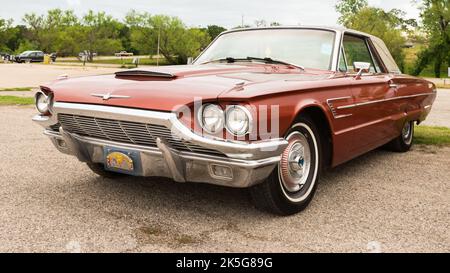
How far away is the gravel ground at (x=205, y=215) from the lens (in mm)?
2797

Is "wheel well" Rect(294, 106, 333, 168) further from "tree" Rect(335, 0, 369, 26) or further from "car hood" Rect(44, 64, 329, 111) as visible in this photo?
"tree" Rect(335, 0, 369, 26)

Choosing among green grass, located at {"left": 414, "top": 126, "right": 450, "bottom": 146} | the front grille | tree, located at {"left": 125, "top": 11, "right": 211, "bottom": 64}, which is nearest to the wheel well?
the front grille

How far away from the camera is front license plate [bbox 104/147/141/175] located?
10.0ft

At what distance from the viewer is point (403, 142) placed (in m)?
5.79

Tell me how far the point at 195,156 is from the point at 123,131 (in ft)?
1.75

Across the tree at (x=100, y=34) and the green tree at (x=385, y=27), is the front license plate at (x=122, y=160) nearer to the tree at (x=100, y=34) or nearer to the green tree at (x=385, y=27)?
the green tree at (x=385, y=27)

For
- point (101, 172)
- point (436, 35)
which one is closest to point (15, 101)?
point (101, 172)

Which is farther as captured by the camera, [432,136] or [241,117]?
[432,136]

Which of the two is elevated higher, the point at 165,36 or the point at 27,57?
the point at 165,36

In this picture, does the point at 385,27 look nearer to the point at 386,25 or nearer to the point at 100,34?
the point at 386,25

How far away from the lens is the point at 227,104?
2.79 meters

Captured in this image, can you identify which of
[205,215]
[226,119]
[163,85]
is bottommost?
[205,215]
